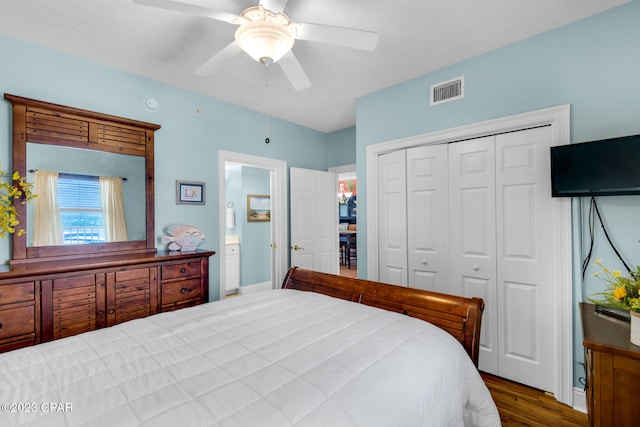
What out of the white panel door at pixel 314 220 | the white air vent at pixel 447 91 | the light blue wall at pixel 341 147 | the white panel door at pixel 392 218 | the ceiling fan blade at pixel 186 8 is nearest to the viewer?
the ceiling fan blade at pixel 186 8

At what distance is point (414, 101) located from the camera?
2.90 m

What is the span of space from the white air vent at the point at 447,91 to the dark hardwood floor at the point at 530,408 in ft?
7.92

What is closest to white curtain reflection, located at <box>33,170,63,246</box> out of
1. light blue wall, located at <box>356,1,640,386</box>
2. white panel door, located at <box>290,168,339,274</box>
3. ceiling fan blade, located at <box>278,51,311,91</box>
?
ceiling fan blade, located at <box>278,51,311,91</box>

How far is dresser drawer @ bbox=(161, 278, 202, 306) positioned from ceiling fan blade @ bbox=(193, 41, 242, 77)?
5.75ft

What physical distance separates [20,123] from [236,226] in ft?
10.6

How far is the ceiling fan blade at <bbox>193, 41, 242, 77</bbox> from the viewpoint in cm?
179

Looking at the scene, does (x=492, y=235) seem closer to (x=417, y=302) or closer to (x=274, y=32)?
(x=417, y=302)

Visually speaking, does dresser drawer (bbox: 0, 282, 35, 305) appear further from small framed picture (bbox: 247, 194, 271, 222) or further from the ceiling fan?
small framed picture (bbox: 247, 194, 271, 222)

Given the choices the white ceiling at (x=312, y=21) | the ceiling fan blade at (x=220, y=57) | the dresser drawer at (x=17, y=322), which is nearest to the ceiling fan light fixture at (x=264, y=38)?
the ceiling fan blade at (x=220, y=57)

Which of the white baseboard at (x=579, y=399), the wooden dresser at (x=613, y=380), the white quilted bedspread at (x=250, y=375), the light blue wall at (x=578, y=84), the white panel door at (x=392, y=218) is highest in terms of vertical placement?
the light blue wall at (x=578, y=84)

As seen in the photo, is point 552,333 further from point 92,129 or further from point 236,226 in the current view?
point 236,226

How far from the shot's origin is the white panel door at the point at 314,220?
13.4 ft

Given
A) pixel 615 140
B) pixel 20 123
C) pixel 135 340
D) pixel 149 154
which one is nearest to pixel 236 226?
pixel 149 154

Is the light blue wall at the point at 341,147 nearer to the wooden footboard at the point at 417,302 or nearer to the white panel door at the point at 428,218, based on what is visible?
the white panel door at the point at 428,218
